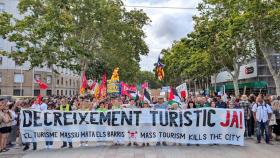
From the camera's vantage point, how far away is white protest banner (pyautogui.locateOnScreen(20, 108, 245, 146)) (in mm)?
13500

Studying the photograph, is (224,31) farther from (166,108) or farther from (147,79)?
(147,79)

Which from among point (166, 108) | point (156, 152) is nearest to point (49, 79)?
point (166, 108)

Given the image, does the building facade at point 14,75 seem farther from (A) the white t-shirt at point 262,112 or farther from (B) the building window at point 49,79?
(A) the white t-shirt at point 262,112

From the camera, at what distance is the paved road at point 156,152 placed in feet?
39.0

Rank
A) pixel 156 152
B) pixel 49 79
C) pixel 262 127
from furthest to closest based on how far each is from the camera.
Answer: pixel 49 79 < pixel 262 127 < pixel 156 152

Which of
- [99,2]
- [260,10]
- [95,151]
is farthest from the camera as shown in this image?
[99,2]

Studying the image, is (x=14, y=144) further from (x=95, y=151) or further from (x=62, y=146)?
(x=95, y=151)

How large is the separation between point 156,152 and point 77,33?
25.8 metres

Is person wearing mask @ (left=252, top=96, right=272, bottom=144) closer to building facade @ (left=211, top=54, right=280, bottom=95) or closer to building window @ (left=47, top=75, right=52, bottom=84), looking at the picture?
building facade @ (left=211, top=54, right=280, bottom=95)

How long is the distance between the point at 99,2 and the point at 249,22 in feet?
41.4

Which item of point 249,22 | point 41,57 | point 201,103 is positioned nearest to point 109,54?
point 41,57

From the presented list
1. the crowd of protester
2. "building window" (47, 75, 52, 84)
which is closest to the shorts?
the crowd of protester

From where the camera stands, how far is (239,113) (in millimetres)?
13758

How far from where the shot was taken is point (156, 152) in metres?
12.4
